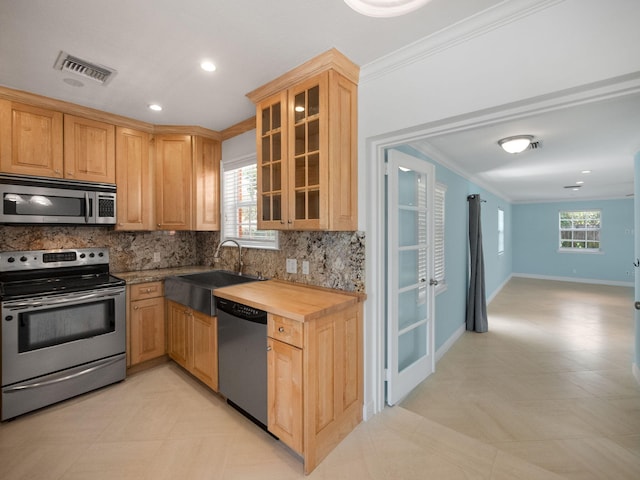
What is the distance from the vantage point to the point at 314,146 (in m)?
2.07

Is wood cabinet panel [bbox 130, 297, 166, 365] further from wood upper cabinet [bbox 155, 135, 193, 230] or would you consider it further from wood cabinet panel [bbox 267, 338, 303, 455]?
wood cabinet panel [bbox 267, 338, 303, 455]

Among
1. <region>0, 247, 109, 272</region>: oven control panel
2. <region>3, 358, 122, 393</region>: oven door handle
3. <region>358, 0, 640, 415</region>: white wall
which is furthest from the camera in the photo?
<region>0, 247, 109, 272</region>: oven control panel

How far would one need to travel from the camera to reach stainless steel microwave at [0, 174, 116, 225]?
2359 millimetres

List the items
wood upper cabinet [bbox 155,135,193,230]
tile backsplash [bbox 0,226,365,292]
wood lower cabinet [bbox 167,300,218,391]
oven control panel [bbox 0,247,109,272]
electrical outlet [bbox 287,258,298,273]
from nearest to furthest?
tile backsplash [bbox 0,226,365,292], wood lower cabinet [bbox 167,300,218,391], oven control panel [bbox 0,247,109,272], electrical outlet [bbox 287,258,298,273], wood upper cabinet [bbox 155,135,193,230]

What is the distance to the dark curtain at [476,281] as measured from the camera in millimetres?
4281

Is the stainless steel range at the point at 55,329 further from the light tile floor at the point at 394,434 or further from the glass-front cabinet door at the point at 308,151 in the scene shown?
the glass-front cabinet door at the point at 308,151

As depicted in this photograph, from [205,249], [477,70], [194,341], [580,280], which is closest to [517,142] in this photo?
[477,70]

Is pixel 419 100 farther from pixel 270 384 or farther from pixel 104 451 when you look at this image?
pixel 104 451

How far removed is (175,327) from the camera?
2.86 m

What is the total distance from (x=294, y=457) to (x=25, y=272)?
2.78m

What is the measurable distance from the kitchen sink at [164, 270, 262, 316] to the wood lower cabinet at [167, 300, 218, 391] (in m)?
0.08

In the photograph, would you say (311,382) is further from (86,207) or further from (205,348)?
(86,207)

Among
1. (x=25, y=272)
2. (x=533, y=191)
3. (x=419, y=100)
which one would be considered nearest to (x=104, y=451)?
(x=25, y=272)

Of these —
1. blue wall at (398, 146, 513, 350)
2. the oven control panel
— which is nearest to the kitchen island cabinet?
blue wall at (398, 146, 513, 350)
